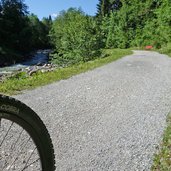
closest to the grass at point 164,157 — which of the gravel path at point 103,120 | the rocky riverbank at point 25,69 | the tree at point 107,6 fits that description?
the gravel path at point 103,120

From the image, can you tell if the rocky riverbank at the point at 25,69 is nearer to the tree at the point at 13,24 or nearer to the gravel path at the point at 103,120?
the gravel path at the point at 103,120

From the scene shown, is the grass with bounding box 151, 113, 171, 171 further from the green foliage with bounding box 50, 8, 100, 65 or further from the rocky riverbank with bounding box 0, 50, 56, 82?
the green foliage with bounding box 50, 8, 100, 65

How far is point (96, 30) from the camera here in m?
27.8

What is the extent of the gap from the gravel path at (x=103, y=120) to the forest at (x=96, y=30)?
15965 millimetres

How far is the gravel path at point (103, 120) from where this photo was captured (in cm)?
441

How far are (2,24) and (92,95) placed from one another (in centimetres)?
5040

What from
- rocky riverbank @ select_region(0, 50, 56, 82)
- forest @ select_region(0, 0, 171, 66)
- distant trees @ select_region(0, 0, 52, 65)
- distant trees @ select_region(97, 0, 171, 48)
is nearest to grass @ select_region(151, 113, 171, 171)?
rocky riverbank @ select_region(0, 50, 56, 82)

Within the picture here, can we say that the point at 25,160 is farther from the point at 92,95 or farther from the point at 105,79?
the point at 105,79

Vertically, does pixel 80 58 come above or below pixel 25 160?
below

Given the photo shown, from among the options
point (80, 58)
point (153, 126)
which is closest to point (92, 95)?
point (153, 126)

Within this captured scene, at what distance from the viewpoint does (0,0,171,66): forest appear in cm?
2698

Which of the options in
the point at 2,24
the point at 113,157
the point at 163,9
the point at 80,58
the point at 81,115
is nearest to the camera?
the point at 113,157

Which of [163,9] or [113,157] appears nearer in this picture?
[113,157]

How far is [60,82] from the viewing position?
10430 mm
